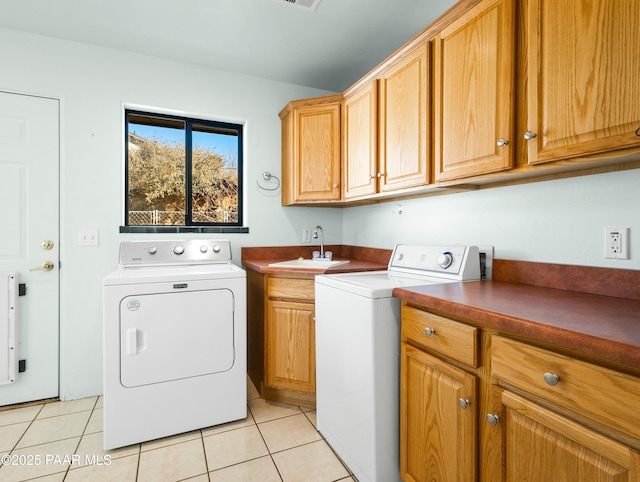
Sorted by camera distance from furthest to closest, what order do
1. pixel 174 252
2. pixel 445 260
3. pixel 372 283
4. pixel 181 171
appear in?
pixel 181 171 → pixel 174 252 → pixel 445 260 → pixel 372 283

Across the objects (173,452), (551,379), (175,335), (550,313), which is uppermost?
(550,313)

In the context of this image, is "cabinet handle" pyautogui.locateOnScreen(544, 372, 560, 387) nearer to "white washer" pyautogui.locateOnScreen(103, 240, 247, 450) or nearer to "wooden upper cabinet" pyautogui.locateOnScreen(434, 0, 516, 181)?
"wooden upper cabinet" pyautogui.locateOnScreen(434, 0, 516, 181)

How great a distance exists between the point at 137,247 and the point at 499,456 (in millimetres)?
2274

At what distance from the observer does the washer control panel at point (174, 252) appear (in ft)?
7.53

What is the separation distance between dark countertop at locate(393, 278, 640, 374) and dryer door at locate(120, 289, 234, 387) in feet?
3.58

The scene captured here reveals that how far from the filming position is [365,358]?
57.9 inches

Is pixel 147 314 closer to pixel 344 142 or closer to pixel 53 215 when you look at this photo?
pixel 53 215

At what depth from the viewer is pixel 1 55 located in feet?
7.06

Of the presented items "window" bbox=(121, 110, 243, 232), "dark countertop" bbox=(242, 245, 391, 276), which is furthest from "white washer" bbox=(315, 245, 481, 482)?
"window" bbox=(121, 110, 243, 232)

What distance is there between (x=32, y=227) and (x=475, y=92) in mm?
2703

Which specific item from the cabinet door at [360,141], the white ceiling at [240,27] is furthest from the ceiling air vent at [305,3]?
the cabinet door at [360,141]

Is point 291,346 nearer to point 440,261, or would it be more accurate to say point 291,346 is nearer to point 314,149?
point 440,261

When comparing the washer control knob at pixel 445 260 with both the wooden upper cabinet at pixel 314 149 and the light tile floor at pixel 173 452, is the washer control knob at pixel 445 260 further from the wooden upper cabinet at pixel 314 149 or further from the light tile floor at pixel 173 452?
the light tile floor at pixel 173 452

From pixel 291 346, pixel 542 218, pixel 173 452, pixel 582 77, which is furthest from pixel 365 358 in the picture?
pixel 582 77
